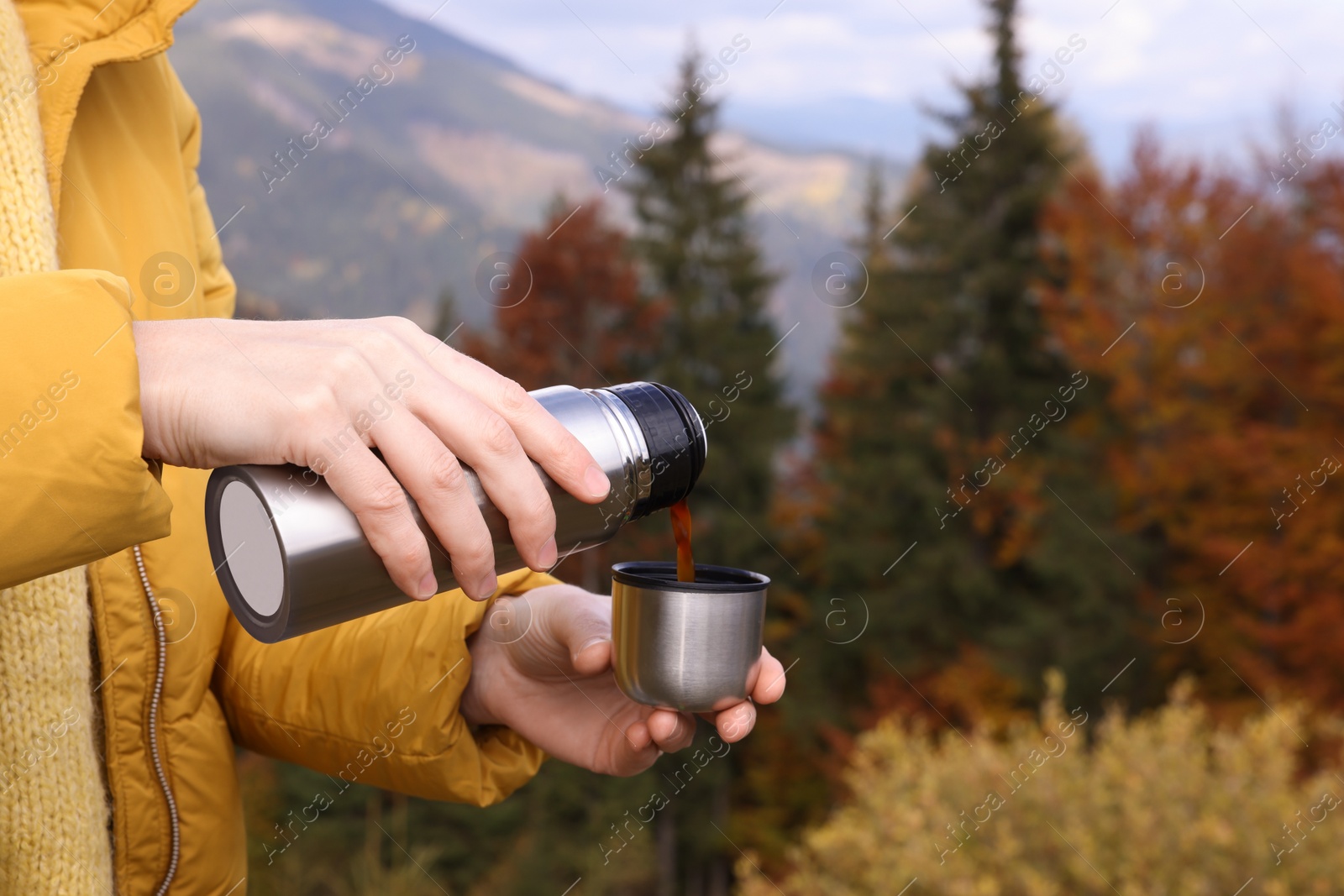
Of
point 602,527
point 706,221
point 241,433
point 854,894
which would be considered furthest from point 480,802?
point 706,221

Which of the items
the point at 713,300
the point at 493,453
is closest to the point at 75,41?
the point at 493,453

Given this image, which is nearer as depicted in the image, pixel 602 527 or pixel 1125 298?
pixel 602 527

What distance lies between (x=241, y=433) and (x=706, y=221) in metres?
16.1

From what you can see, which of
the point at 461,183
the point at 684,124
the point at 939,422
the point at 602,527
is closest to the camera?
the point at 602,527

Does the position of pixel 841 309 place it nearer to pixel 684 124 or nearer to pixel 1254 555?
pixel 684 124

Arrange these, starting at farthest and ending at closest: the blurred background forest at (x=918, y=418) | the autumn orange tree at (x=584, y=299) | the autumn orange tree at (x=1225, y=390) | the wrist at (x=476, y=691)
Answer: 1. the autumn orange tree at (x=584, y=299)
2. the blurred background forest at (x=918, y=418)
3. the autumn orange tree at (x=1225, y=390)
4. the wrist at (x=476, y=691)

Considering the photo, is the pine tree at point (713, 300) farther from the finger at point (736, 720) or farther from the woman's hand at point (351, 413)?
the woman's hand at point (351, 413)

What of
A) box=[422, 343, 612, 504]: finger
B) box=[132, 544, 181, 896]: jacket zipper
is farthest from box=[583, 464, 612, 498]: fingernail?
box=[132, 544, 181, 896]: jacket zipper

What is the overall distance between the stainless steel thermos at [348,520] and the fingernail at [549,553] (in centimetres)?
3

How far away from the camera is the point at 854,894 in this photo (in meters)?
4.37

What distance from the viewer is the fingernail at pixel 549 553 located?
2.91 feet

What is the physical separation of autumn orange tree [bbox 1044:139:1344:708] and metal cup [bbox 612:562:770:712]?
1032 centimetres

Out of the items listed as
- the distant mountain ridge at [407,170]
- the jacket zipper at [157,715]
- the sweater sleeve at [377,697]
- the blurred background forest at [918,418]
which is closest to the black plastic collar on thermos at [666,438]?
the sweater sleeve at [377,697]

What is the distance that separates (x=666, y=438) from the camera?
1.03 m
